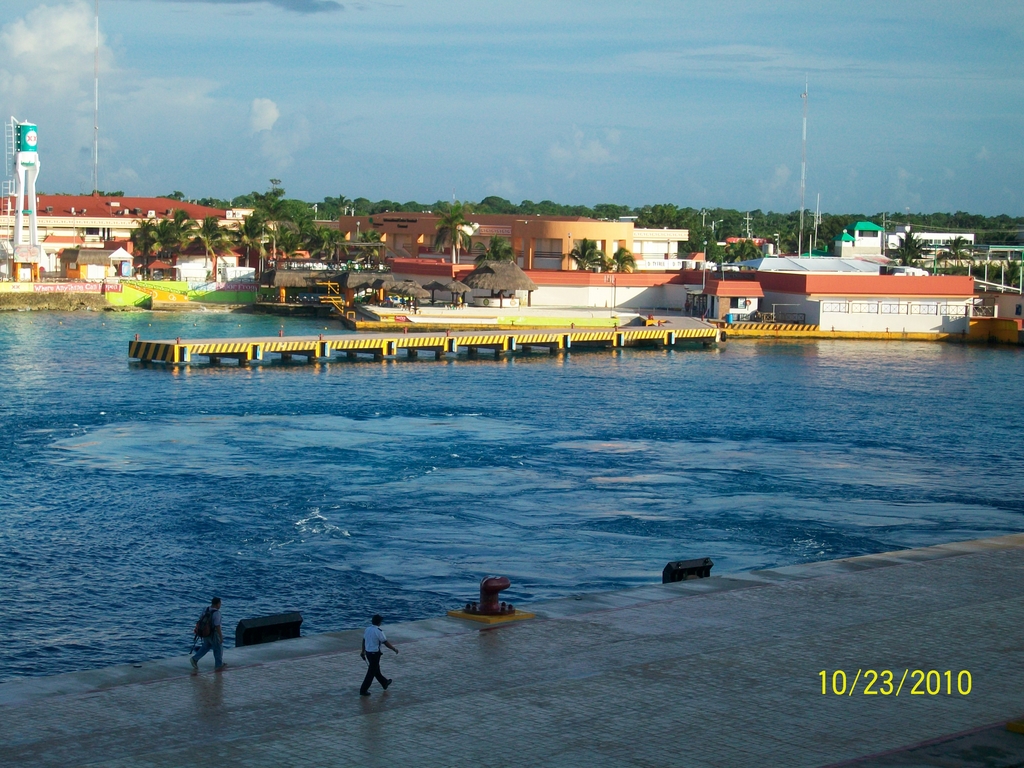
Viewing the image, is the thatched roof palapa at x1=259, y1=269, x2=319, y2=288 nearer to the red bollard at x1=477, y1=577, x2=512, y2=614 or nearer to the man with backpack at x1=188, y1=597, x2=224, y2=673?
the red bollard at x1=477, y1=577, x2=512, y2=614

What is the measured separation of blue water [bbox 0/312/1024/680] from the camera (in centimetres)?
2672

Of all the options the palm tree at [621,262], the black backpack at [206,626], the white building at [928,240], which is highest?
the white building at [928,240]

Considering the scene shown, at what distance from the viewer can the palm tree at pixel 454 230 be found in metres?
110

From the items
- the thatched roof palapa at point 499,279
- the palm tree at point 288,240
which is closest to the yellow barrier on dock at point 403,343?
the thatched roof palapa at point 499,279

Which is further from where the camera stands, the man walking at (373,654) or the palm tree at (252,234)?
the palm tree at (252,234)

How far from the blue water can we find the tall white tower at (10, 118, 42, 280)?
42709mm

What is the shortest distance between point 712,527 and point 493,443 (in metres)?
14.2

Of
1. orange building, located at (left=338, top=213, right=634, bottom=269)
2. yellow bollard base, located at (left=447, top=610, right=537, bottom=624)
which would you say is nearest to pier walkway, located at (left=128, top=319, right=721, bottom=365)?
orange building, located at (left=338, top=213, right=634, bottom=269)

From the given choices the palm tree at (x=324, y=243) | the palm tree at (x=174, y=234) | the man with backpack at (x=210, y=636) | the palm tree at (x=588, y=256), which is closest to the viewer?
the man with backpack at (x=210, y=636)

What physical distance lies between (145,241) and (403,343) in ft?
163

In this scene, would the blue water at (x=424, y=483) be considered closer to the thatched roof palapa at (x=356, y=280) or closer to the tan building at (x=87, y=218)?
the thatched roof palapa at (x=356, y=280)

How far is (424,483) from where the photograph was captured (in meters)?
38.2

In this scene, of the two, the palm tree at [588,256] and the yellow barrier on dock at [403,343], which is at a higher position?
the palm tree at [588,256]

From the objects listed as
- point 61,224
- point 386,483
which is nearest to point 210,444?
point 386,483
